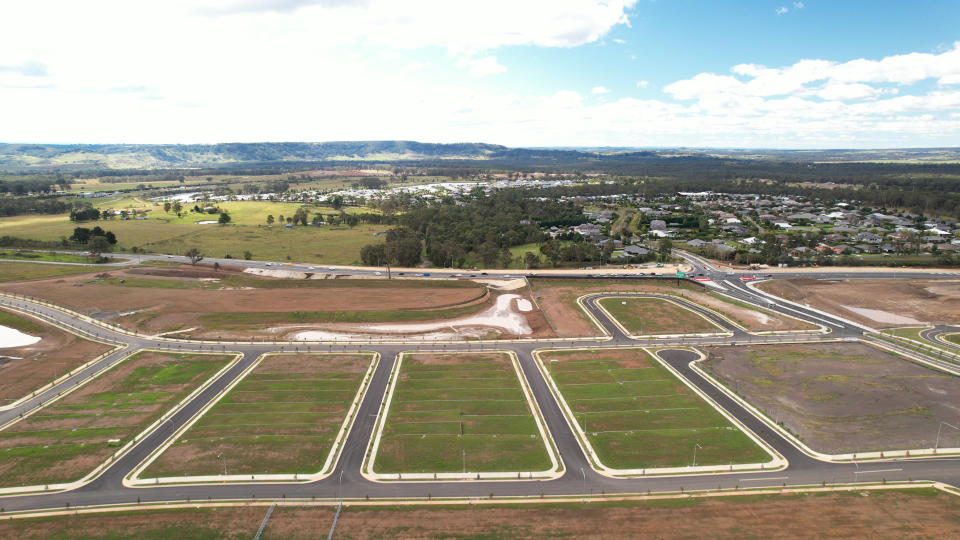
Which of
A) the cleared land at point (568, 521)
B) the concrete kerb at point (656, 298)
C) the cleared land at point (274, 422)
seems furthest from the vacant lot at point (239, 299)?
the cleared land at point (568, 521)

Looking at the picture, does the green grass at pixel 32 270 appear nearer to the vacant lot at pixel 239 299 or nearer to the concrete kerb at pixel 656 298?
the vacant lot at pixel 239 299

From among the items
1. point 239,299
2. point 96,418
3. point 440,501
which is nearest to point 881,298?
point 440,501

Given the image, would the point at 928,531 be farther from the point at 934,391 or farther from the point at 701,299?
the point at 701,299

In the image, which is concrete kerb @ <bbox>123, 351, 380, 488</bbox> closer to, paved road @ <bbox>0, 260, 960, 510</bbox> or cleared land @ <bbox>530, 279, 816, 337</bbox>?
paved road @ <bbox>0, 260, 960, 510</bbox>

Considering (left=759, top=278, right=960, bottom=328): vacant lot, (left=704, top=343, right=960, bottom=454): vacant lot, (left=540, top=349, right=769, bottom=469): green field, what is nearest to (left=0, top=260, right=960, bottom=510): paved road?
(left=540, top=349, right=769, bottom=469): green field

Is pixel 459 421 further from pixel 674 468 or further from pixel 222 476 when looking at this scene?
pixel 222 476
